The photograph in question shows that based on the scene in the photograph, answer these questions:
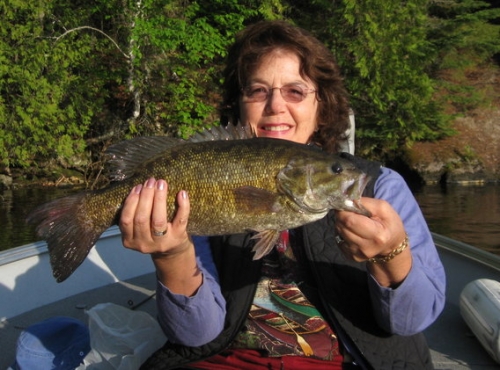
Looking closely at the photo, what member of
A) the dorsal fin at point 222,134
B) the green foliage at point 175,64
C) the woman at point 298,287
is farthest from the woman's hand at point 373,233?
the green foliage at point 175,64

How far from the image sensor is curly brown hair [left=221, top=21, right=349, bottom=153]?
2.58 meters

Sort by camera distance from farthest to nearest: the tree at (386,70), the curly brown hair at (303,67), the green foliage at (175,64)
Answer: the tree at (386,70)
the green foliage at (175,64)
the curly brown hair at (303,67)

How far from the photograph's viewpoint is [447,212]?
1258cm

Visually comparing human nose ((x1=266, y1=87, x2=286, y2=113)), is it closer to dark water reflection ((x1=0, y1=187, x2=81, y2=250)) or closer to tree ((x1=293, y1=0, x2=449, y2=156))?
dark water reflection ((x1=0, y1=187, x2=81, y2=250))

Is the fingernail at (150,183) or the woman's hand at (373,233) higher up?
the fingernail at (150,183)

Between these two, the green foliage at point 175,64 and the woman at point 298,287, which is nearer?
the woman at point 298,287

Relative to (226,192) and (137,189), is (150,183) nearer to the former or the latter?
(137,189)

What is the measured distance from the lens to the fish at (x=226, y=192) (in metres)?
1.97

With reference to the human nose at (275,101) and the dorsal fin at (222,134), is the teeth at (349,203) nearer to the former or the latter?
the dorsal fin at (222,134)

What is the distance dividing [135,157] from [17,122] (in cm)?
1555

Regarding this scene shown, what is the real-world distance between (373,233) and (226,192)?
593 millimetres

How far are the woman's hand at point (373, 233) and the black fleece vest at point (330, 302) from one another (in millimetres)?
312

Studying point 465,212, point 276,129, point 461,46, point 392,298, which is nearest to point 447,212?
point 465,212

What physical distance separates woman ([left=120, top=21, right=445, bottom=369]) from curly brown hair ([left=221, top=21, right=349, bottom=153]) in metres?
0.25
